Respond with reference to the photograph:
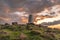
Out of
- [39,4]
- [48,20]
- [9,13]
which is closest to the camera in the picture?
[48,20]

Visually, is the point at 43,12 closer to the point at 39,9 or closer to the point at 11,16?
the point at 39,9

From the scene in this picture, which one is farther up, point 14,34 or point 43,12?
point 43,12

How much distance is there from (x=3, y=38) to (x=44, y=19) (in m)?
38.8

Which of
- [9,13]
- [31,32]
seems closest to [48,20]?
[9,13]

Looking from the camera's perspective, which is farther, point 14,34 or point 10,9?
point 10,9

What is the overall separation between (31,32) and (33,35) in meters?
0.85

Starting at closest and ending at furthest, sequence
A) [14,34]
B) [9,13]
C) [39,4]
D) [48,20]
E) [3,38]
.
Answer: [3,38]
[14,34]
[48,20]
[9,13]
[39,4]

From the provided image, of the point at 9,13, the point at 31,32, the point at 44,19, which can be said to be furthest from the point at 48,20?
the point at 31,32

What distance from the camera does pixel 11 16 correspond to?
204 feet

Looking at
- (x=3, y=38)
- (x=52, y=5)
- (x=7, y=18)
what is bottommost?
(x=3, y=38)

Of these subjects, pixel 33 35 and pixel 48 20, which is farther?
pixel 48 20

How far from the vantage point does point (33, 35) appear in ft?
78.4

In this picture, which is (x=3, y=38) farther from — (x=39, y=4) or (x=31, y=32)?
(x=39, y=4)

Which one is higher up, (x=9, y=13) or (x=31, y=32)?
(x=9, y=13)
